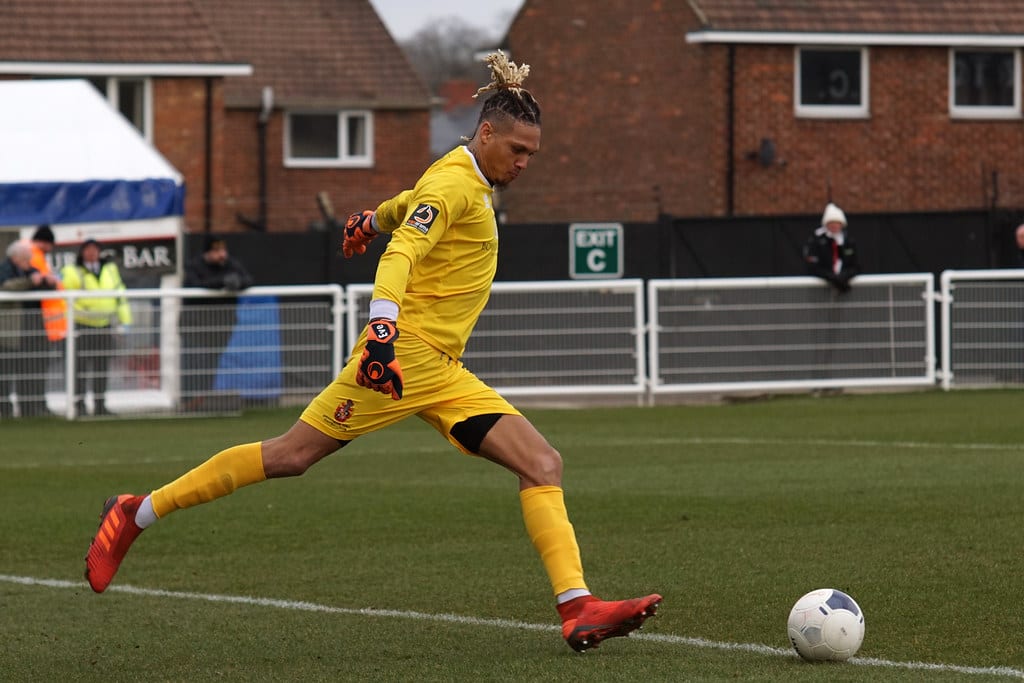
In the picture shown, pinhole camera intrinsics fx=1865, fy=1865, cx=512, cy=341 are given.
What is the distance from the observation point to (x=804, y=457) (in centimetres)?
1415

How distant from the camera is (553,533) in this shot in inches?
274

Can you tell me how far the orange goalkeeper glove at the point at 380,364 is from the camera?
638 centimetres

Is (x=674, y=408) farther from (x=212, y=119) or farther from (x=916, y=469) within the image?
(x=212, y=119)

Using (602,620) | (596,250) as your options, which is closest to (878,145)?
(596,250)

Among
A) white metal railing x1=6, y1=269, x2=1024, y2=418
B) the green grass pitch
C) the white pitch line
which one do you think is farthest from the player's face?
white metal railing x1=6, y1=269, x2=1024, y2=418

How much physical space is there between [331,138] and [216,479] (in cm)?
3339

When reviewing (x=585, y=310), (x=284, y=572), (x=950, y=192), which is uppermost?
(x=950, y=192)

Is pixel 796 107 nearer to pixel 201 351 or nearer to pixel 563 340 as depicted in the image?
pixel 563 340

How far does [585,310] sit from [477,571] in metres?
11.8

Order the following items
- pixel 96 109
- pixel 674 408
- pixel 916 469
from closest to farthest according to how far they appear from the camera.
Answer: pixel 916 469
pixel 674 408
pixel 96 109

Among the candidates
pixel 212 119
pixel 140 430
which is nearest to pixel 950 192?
pixel 212 119

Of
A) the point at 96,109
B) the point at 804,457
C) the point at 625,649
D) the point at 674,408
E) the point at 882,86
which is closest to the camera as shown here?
the point at 625,649

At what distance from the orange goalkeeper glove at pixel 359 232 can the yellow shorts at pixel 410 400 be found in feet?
2.56

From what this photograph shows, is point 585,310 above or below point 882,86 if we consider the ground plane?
below
